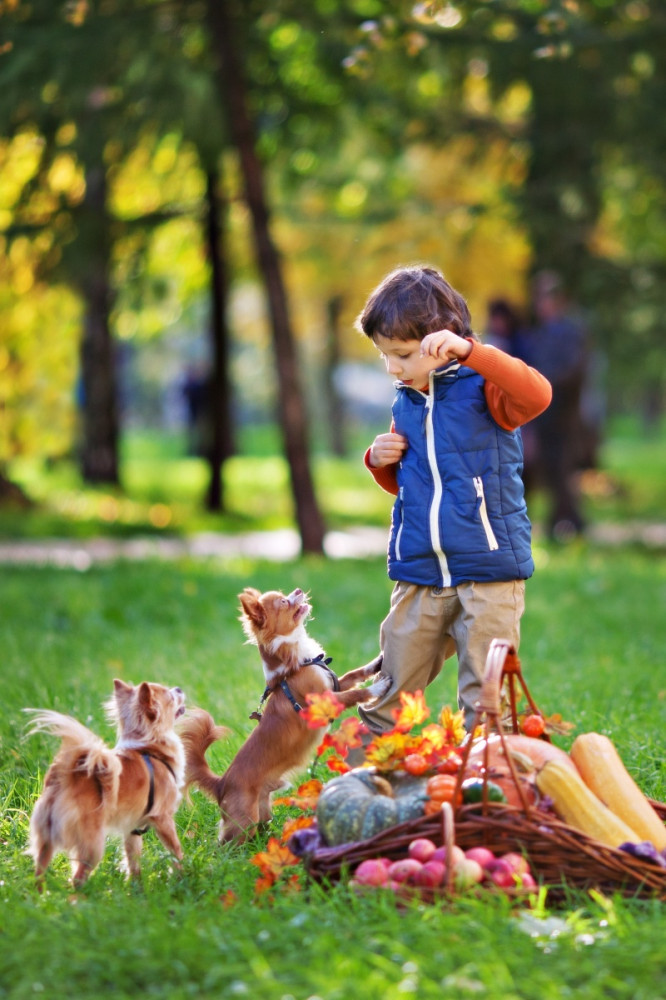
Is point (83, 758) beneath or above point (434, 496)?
beneath

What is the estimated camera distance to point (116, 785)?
367 centimetres

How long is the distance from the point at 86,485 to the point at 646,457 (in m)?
18.1

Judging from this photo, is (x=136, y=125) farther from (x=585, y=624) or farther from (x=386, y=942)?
(x=386, y=942)

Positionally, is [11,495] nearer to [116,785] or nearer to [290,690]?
[290,690]

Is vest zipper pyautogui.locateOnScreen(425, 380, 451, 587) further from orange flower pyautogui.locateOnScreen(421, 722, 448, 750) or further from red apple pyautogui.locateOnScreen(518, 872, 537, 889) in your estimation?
red apple pyautogui.locateOnScreen(518, 872, 537, 889)

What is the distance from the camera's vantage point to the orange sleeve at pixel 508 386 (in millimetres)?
3826

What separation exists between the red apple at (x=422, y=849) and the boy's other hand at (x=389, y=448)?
1.36 meters

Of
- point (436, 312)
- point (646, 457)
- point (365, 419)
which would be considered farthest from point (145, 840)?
point (365, 419)

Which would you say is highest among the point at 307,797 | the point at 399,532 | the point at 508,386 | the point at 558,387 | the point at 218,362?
the point at 218,362

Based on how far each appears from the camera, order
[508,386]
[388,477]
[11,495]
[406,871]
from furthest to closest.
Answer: [11,495] < [388,477] < [508,386] < [406,871]

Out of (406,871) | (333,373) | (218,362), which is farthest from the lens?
(333,373)

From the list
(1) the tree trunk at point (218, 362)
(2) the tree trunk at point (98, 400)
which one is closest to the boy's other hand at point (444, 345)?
(1) the tree trunk at point (218, 362)

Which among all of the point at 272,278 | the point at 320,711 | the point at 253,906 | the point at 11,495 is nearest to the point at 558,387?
the point at 272,278

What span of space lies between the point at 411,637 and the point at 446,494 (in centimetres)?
49
